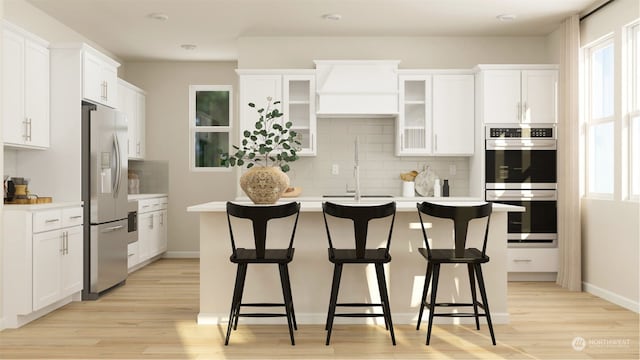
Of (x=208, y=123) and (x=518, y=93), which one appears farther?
(x=208, y=123)

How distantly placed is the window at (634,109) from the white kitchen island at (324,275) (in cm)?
147

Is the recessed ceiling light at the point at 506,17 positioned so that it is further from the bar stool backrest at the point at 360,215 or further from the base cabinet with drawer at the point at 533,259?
the bar stool backrest at the point at 360,215

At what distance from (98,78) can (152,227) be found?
2.34 metres

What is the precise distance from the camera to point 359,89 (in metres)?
6.30

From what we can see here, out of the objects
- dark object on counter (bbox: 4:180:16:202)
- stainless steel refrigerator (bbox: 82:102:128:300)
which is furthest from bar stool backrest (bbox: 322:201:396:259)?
dark object on counter (bbox: 4:180:16:202)

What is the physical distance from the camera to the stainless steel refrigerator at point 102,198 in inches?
207

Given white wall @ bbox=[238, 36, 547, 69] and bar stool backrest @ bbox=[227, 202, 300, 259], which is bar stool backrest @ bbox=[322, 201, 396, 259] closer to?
bar stool backrest @ bbox=[227, 202, 300, 259]

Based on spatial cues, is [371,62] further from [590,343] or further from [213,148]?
[590,343]

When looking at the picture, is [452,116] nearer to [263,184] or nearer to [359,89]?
[359,89]

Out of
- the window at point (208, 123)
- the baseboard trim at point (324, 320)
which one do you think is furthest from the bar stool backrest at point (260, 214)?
the window at point (208, 123)

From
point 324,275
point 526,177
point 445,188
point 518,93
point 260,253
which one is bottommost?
point 324,275

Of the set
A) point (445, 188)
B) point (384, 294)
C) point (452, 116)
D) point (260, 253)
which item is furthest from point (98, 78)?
point (445, 188)

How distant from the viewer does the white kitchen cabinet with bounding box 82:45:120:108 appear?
17.4ft

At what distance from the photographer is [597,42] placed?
220 inches
